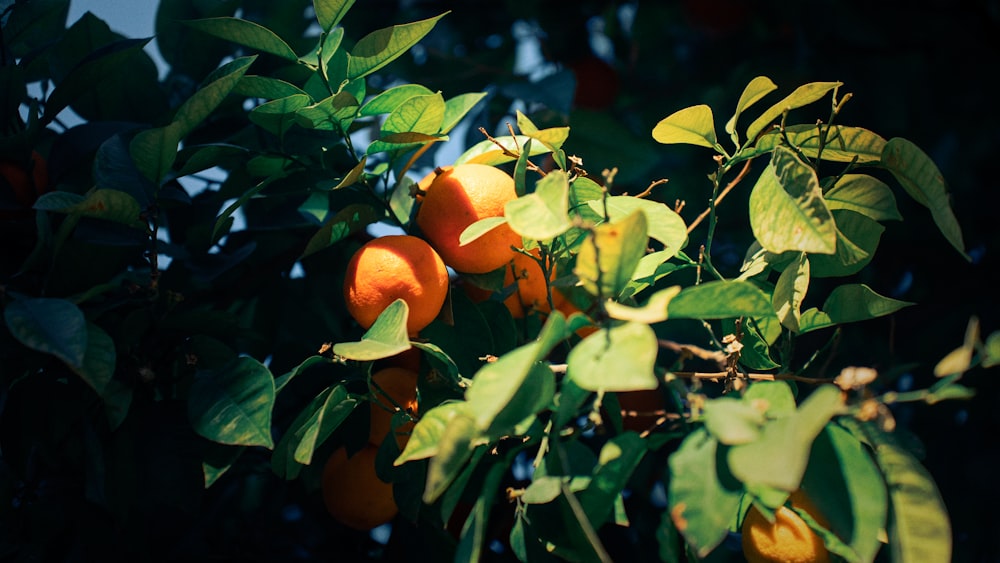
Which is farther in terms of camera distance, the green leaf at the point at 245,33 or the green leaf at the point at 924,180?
the green leaf at the point at 245,33

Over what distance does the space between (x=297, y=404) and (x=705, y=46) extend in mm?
1833

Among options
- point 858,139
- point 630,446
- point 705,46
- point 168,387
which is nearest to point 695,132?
point 858,139

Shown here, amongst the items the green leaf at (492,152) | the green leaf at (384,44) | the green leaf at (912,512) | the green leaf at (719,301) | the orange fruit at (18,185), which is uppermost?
the green leaf at (384,44)

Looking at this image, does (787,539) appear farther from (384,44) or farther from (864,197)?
(384,44)

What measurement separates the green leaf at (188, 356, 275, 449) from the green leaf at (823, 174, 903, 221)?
54 centimetres

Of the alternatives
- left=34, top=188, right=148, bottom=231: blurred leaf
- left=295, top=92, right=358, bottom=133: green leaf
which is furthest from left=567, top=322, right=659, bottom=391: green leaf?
left=34, top=188, right=148, bottom=231: blurred leaf

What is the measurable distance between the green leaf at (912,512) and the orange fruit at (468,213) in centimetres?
37

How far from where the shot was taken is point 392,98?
2.46ft

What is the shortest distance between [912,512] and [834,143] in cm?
34

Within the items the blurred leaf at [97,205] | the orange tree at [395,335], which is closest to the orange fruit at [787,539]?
the orange tree at [395,335]

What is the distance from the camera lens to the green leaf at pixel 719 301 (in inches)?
21.0

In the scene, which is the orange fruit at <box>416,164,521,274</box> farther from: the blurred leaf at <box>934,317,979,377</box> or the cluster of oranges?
the blurred leaf at <box>934,317,979,377</box>

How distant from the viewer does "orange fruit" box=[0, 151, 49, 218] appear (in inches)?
30.7

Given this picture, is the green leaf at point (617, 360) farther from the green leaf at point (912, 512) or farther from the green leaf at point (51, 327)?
the green leaf at point (51, 327)
